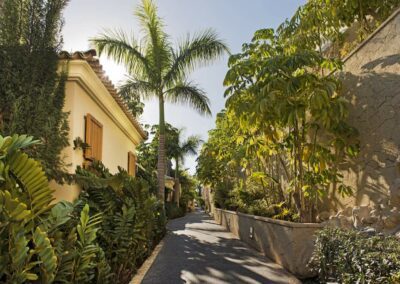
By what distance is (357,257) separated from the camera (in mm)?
4371

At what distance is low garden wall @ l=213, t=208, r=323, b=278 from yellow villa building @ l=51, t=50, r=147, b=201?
4.45m

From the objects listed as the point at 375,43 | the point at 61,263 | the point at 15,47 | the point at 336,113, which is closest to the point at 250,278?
the point at 336,113

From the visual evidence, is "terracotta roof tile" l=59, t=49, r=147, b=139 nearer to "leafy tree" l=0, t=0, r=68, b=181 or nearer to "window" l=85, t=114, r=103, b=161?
"leafy tree" l=0, t=0, r=68, b=181

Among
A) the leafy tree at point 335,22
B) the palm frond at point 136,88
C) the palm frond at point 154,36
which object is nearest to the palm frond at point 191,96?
the palm frond at point 136,88

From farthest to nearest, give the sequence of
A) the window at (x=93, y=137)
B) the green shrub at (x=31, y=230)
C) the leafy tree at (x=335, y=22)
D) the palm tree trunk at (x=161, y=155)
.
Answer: the palm tree trunk at (x=161, y=155) → the leafy tree at (x=335, y=22) → the window at (x=93, y=137) → the green shrub at (x=31, y=230)

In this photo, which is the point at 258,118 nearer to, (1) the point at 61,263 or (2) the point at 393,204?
(2) the point at 393,204

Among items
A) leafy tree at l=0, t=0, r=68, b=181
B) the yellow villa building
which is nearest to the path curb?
the yellow villa building

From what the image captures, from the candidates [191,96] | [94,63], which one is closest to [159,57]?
[191,96]

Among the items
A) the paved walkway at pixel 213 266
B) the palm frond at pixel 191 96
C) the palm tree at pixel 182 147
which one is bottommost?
the paved walkway at pixel 213 266

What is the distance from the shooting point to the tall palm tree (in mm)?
16317

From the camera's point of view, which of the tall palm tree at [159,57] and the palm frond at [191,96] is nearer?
the tall palm tree at [159,57]

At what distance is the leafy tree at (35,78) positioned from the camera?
19.2 feet

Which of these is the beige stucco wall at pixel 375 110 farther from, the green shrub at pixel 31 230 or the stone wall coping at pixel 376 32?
the green shrub at pixel 31 230

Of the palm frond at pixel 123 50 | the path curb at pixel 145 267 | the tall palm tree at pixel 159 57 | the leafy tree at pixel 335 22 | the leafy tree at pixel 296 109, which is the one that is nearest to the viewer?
the leafy tree at pixel 296 109
